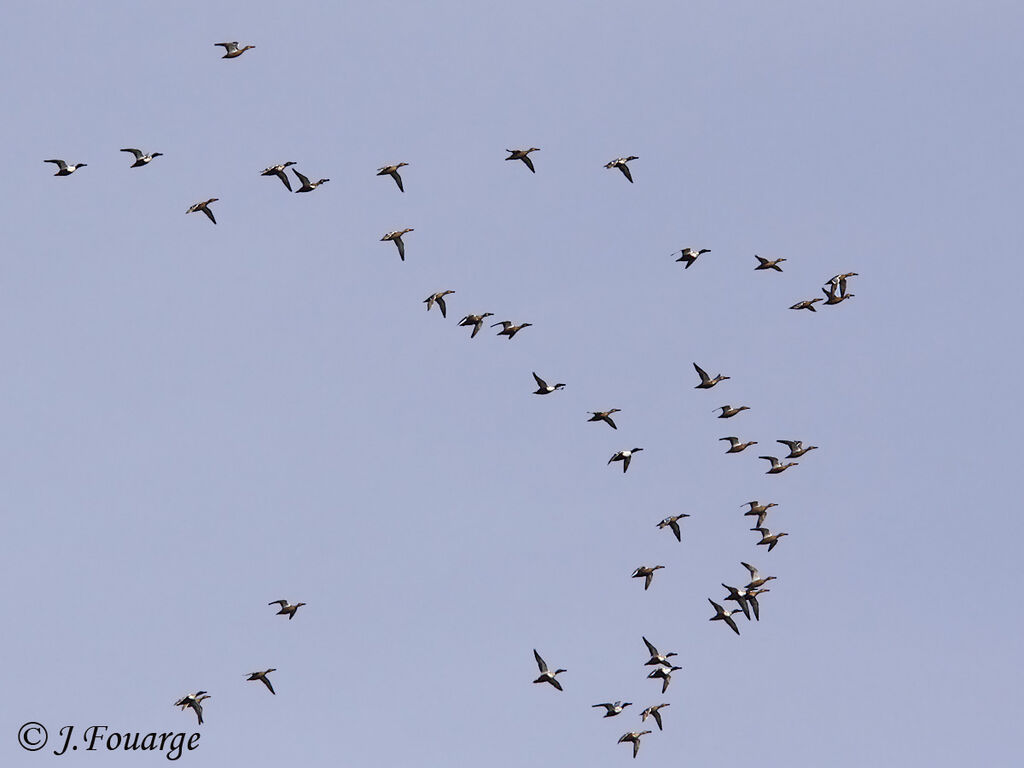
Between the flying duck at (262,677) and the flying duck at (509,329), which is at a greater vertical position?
the flying duck at (509,329)

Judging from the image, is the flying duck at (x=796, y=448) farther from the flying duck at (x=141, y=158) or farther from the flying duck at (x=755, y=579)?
the flying duck at (x=141, y=158)

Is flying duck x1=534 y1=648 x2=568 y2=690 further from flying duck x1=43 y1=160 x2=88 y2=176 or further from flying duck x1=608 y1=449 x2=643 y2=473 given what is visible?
flying duck x1=43 y1=160 x2=88 y2=176

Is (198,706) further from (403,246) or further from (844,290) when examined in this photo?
(844,290)

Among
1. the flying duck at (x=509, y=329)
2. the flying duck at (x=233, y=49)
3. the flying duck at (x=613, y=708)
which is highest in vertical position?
the flying duck at (x=233, y=49)

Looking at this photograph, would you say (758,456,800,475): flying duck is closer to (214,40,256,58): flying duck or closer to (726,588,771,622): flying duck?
(726,588,771,622): flying duck

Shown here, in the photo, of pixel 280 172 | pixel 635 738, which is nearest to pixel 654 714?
pixel 635 738

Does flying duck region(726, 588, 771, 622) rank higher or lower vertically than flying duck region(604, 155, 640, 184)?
lower

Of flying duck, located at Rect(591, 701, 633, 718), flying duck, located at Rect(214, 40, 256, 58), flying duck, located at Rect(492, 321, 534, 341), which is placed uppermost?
flying duck, located at Rect(214, 40, 256, 58)

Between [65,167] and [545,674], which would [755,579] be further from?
[65,167]

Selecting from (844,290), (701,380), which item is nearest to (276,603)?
(701,380)

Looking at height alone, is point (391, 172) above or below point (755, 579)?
above

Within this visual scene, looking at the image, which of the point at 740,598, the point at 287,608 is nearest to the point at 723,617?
the point at 740,598

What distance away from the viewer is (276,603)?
8838cm

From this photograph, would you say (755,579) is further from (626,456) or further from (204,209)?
(204,209)
